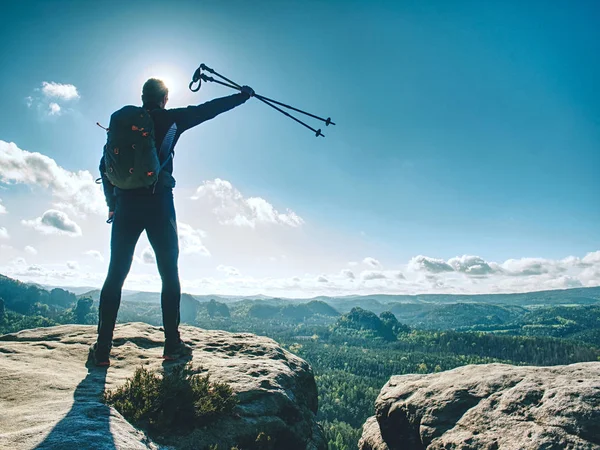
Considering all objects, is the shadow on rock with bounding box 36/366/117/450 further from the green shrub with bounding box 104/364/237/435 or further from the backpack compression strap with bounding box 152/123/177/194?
the backpack compression strap with bounding box 152/123/177/194

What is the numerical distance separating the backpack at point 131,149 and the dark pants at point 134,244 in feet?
1.73

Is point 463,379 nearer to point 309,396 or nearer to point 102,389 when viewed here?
point 309,396

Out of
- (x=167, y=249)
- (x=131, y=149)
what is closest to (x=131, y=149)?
(x=131, y=149)

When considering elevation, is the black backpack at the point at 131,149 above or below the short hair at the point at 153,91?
below

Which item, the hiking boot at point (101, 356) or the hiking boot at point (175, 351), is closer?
the hiking boot at point (101, 356)

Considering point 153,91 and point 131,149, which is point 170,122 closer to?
point 153,91

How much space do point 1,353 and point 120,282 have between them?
303 centimetres

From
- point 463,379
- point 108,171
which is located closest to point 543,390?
point 463,379

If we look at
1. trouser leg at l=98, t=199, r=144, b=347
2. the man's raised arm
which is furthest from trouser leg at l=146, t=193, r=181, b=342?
the man's raised arm

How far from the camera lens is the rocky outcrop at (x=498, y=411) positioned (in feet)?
18.1

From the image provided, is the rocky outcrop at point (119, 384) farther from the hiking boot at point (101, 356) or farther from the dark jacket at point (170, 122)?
the dark jacket at point (170, 122)

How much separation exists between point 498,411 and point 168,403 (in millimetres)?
6227

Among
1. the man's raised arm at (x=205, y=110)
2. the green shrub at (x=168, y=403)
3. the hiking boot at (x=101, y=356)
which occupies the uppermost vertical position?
the man's raised arm at (x=205, y=110)

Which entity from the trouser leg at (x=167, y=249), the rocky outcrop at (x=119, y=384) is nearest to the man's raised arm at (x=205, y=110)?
the trouser leg at (x=167, y=249)
